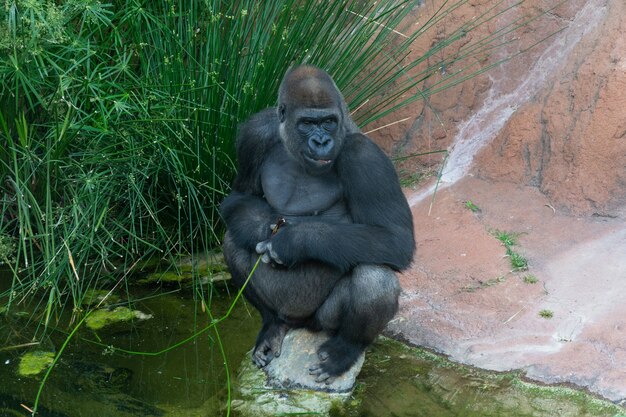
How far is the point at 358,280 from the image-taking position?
11.2 feet

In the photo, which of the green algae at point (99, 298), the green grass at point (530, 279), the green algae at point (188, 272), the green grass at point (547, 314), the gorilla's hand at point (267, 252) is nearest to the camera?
the gorilla's hand at point (267, 252)

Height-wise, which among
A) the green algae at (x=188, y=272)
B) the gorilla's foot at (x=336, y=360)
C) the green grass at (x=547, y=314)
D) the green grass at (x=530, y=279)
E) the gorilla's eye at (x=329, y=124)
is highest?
the gorilla's eye at (x=329, y=124)

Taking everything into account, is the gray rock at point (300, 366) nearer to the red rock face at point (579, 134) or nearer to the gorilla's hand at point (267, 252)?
the gorilla's hand at point (267, 252)

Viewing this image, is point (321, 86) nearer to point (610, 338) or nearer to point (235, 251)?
point (235, 251)

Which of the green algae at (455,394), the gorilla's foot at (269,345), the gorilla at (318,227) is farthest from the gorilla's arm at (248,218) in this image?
the green algae at (455,394)

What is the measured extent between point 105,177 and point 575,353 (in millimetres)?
2137

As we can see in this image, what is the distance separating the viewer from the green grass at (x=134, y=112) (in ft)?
13.2

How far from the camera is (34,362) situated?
393 cm

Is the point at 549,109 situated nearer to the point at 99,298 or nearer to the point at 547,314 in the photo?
the point at 547,314

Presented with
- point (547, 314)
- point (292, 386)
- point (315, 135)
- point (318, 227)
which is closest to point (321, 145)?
point (315, 135)

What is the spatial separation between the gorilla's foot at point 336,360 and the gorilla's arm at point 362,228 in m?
0.33

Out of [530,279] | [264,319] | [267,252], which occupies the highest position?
[267,252]

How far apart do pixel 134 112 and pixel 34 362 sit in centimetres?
122

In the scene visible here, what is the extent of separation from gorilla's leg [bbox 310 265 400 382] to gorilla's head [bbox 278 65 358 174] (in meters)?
0.44
